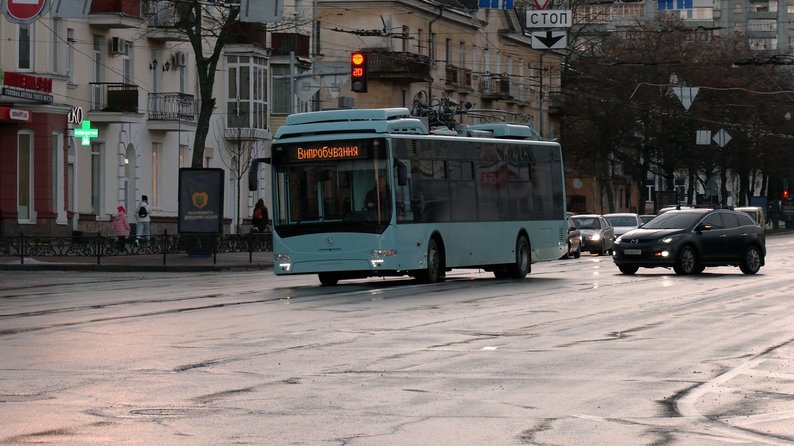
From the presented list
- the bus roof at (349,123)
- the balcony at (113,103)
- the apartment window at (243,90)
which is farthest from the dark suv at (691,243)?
the apartment window at (243,90)

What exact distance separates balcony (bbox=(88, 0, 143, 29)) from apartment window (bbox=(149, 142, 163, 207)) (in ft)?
21.5

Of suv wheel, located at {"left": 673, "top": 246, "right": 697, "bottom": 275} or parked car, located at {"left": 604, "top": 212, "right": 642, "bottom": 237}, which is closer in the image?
suv wheel, located at {"left": 673, "top": 246, "right": 697, "bottom": 275}

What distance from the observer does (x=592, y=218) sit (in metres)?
62.9

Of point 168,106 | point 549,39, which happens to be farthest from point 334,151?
point 168,106

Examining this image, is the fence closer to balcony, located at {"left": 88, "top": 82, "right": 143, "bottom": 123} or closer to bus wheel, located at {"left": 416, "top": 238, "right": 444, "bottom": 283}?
balcony, located at {"left": 88, "top": 82, "right": 143, "bottom": 123}

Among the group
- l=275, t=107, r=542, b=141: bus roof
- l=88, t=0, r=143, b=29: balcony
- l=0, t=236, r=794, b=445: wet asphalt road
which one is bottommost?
l=0, t=236, r=794, b=445: wet asphalt road

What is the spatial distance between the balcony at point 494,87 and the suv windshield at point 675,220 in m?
54.5

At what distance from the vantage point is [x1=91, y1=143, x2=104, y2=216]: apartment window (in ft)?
194

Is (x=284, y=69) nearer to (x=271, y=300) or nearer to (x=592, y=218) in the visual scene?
(x=592, y=218)

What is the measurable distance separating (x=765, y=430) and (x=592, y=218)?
169ft

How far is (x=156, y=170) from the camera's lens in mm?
64125

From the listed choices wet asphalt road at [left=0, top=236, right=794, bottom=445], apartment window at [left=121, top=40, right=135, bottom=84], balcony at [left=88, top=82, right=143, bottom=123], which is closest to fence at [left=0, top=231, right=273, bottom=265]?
balcony at [left=88, top=82, right=143, bottom=123]

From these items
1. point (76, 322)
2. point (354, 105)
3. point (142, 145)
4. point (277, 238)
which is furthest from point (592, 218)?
point (76, 322)

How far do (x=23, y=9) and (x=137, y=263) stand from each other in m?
13.1
